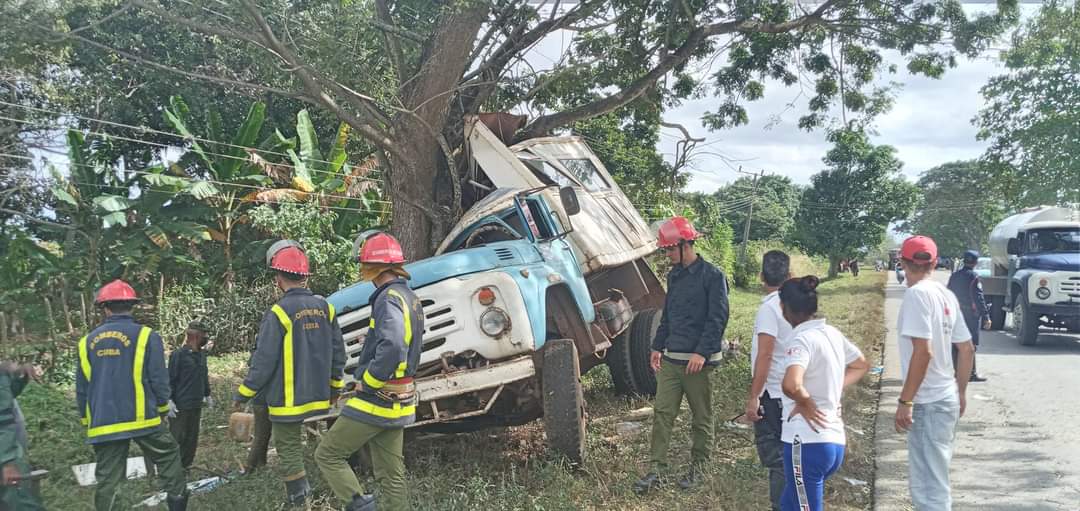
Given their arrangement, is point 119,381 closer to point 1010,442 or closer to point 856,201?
point 1010,442

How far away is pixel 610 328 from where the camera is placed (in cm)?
624

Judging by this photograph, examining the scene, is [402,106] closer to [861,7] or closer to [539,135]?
[539,135]

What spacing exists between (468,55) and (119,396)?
4533mm

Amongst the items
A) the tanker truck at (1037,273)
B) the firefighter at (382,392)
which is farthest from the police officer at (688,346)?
the tanker truck at (1037,273)

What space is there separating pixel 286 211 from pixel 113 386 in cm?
802

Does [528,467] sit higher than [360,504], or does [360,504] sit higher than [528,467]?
[360,504]

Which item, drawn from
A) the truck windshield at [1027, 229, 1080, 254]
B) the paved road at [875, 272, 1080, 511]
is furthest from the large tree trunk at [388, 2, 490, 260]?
the truck windshield at [1027, 229, 1080, 254]

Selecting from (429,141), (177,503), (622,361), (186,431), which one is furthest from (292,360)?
(622,361)

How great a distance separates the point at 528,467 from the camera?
16.5 ft

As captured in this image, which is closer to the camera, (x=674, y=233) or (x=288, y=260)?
(x=288, y=260)

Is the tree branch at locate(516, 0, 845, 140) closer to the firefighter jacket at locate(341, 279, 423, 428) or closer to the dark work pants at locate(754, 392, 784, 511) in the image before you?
the firefighter jacket at locate(341, 279, 423, 428)

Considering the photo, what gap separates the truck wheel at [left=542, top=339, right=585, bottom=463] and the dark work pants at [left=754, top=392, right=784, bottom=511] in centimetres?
114

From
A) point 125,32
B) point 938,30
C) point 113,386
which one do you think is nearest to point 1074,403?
point 938,30

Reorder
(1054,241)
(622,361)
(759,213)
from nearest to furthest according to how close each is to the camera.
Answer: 1. (622,361)
2. (1054,241)
3. (759,213)
